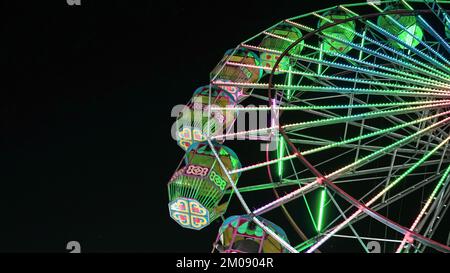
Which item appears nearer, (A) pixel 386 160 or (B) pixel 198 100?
(B) pixel 198 100

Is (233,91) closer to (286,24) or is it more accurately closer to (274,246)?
(286,24)

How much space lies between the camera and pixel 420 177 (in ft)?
61.5

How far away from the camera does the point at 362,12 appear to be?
59.4 ft

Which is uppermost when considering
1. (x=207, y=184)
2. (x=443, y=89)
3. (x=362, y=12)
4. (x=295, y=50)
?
(x=362, y=12)

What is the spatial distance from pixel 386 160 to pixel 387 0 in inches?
205

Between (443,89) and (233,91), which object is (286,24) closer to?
(233,91)

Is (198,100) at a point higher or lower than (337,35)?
Result: lower

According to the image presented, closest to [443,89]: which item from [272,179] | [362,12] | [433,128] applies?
[433,128]

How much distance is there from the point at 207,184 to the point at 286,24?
6.26 m
